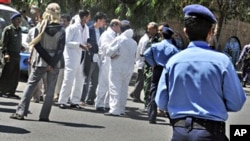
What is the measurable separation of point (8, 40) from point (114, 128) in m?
3.70

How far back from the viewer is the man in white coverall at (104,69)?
10990 mm

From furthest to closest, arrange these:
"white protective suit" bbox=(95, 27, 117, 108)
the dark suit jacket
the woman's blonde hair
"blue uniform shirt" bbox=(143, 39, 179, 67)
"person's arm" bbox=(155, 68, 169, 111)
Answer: the dark suit jacket → "white protective suit" bbox=(95, 27, 117, 108) → "blue uniform shirt" bbox=(143, 39, 179, 67) → the woman's blonde hair → "person's arm" bbox=(155, 68, 169, 111)

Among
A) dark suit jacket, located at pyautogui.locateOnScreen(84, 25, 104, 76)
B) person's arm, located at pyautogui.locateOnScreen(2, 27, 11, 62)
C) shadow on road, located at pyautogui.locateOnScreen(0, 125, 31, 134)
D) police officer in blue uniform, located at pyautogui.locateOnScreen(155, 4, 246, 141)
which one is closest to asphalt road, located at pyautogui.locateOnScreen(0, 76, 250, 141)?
Answer: shadow on road, located at pyautogui.locateOnScreen(0, 125, 31, 134)

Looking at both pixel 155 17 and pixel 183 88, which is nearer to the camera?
pixel 183 88

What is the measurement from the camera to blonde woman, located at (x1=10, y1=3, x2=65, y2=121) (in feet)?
29.5

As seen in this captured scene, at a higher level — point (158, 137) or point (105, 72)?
point (105, 72)

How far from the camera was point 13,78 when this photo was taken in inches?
478

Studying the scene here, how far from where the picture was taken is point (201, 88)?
3791 millimetres

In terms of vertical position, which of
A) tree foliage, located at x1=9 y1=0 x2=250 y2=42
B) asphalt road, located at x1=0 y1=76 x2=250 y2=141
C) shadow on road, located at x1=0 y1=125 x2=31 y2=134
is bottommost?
shadow on road, located at x1=0 y1=125 x2=31 y2=134

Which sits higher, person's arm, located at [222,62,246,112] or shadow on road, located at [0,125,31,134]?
person's arm, located at [222,62,246,112]

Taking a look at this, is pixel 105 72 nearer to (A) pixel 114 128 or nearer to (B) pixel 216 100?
(A) pixel 114 128

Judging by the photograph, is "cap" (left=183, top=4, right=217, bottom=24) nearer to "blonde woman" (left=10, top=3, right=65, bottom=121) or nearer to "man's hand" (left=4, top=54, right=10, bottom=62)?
"blonde woman" (left=10, top=3, right=65, bottom=121)

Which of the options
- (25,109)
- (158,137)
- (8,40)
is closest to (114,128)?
(158,137)

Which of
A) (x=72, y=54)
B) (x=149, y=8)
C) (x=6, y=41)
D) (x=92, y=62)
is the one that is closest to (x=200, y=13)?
(x=72, y=54)
